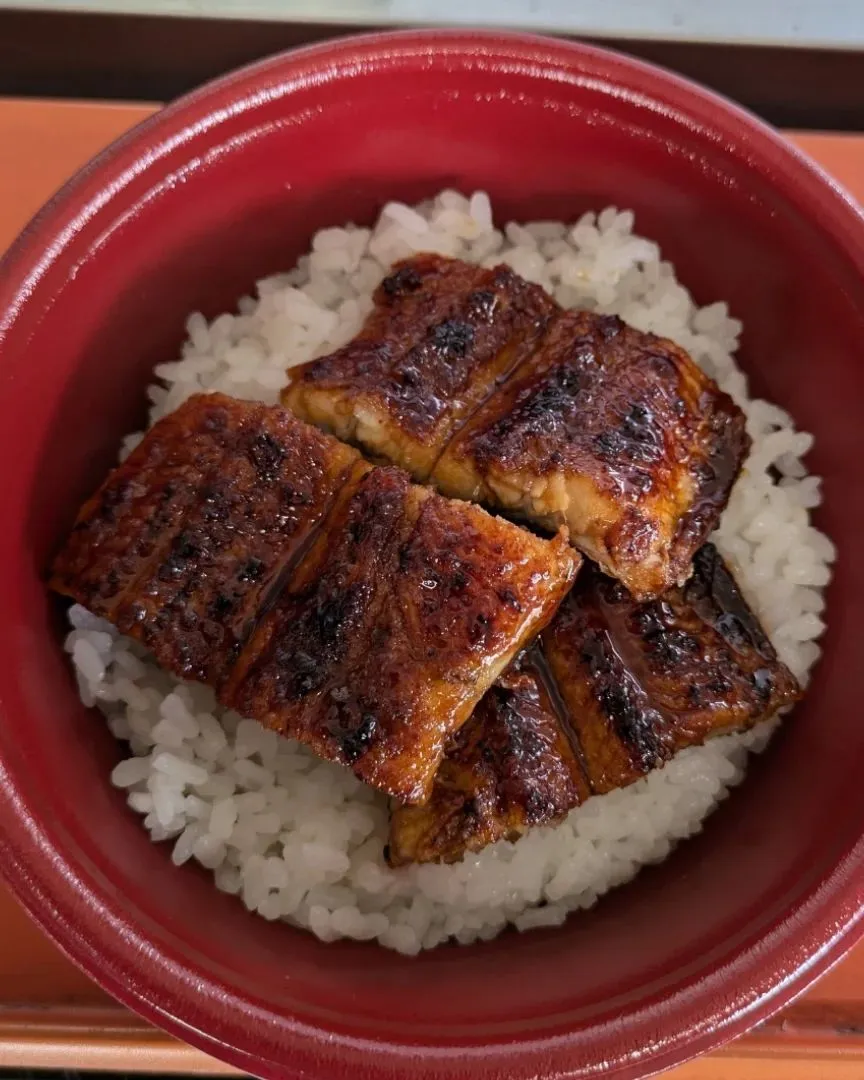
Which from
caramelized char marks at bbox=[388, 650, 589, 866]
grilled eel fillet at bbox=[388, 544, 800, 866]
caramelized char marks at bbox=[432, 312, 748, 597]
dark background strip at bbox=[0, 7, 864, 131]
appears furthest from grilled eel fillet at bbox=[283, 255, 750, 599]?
dark background strip at bbox=[0, 7, 864, 131]

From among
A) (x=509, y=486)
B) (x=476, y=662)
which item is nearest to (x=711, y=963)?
(x=476, y=662)

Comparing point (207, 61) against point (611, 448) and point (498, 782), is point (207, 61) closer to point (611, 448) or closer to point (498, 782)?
point (611, 448)

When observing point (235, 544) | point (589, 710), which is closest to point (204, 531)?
point (235, 544)

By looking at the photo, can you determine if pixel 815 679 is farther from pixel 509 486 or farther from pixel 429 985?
pixel 429 985

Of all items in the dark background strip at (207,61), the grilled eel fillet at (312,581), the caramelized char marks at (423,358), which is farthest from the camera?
the dark background strip at (207,61)

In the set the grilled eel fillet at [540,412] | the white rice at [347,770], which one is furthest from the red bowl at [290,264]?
the grilled eel fillet at [540,412]

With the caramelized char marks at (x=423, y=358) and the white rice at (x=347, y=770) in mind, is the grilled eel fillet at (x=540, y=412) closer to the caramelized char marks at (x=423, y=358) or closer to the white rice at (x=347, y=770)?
the caramelized char marks at (x=423, y=358)
